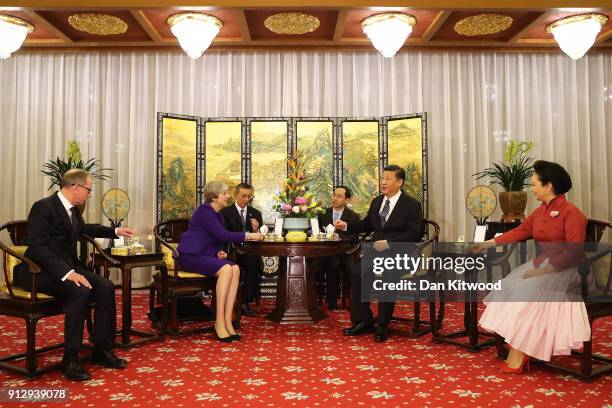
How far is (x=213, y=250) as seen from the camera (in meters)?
5.16

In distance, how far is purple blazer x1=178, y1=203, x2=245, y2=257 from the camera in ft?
16.6

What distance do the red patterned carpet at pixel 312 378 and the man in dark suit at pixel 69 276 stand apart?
0.16 m

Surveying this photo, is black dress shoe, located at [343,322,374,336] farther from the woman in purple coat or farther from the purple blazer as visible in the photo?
the purple blazer

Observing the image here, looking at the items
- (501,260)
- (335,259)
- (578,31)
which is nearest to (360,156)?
(335,259)

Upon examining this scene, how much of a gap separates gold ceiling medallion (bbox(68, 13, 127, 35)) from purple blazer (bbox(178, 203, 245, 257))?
3390 mm

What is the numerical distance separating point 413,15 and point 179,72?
12.7ft

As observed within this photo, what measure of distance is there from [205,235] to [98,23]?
3766 mm

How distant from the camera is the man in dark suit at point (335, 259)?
21.5ft

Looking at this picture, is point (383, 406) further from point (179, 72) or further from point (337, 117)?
point (179, 72)

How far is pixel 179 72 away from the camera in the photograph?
8.62 metres

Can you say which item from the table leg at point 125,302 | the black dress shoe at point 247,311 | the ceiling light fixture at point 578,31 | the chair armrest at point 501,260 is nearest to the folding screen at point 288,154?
the black dress shoe at point 247,311

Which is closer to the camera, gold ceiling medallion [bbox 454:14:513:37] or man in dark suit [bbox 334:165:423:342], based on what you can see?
man in dark suit [bbox 334:165:423:342]

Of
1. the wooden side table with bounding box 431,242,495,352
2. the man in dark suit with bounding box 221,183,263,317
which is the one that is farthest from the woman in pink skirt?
the man in dark suit with bounding box 221,183,263,317

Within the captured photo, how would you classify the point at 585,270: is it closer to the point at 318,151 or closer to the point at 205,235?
the point at 205,235
